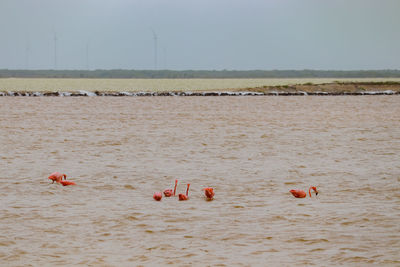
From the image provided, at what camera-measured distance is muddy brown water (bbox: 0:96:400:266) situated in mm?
4574

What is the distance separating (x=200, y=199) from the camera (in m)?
6.50

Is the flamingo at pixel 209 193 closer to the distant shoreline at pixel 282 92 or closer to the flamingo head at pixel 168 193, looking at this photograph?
the flamingo head at pixel 168 193

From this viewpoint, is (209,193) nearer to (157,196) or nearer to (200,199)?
(200,199)

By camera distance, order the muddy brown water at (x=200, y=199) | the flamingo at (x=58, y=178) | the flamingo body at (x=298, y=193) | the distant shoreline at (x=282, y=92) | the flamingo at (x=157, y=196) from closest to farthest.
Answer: the muddy brown water at (x=200, y=199)
the flamingo at (x=157, y=196)
the flamingo body at (x=298, y=193)
the flamingo at (x=58, y=178)
the distant shoreline at (x=282, y=92)

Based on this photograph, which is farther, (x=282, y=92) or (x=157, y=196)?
(x=282, y=92)

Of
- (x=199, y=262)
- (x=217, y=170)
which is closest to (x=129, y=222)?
(x=199, y=262)

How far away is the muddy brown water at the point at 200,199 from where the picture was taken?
Answer: 15.0 ft

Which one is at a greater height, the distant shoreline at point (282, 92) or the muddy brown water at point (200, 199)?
the distant shoreline at point (282, 92)

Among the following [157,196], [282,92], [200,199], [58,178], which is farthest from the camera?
[282,92]

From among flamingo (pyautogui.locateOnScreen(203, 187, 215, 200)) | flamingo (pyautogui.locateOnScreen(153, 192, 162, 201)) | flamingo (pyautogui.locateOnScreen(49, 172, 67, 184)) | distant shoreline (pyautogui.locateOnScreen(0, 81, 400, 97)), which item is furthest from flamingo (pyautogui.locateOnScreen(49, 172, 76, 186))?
distant shoreline (pyautogui.locateOnScreen(0, 81, 400, 97))

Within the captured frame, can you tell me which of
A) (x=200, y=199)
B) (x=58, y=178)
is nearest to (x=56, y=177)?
(x=58, y=178)

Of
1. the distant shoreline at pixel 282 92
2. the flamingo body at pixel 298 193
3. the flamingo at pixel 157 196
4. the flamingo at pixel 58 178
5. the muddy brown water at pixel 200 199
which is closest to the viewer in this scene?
the muddy brown water at pixel 200 199

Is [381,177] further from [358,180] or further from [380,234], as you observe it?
[380,234]

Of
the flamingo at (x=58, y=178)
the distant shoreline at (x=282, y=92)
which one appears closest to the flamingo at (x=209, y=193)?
the flamingo at (x=58, y=178)
